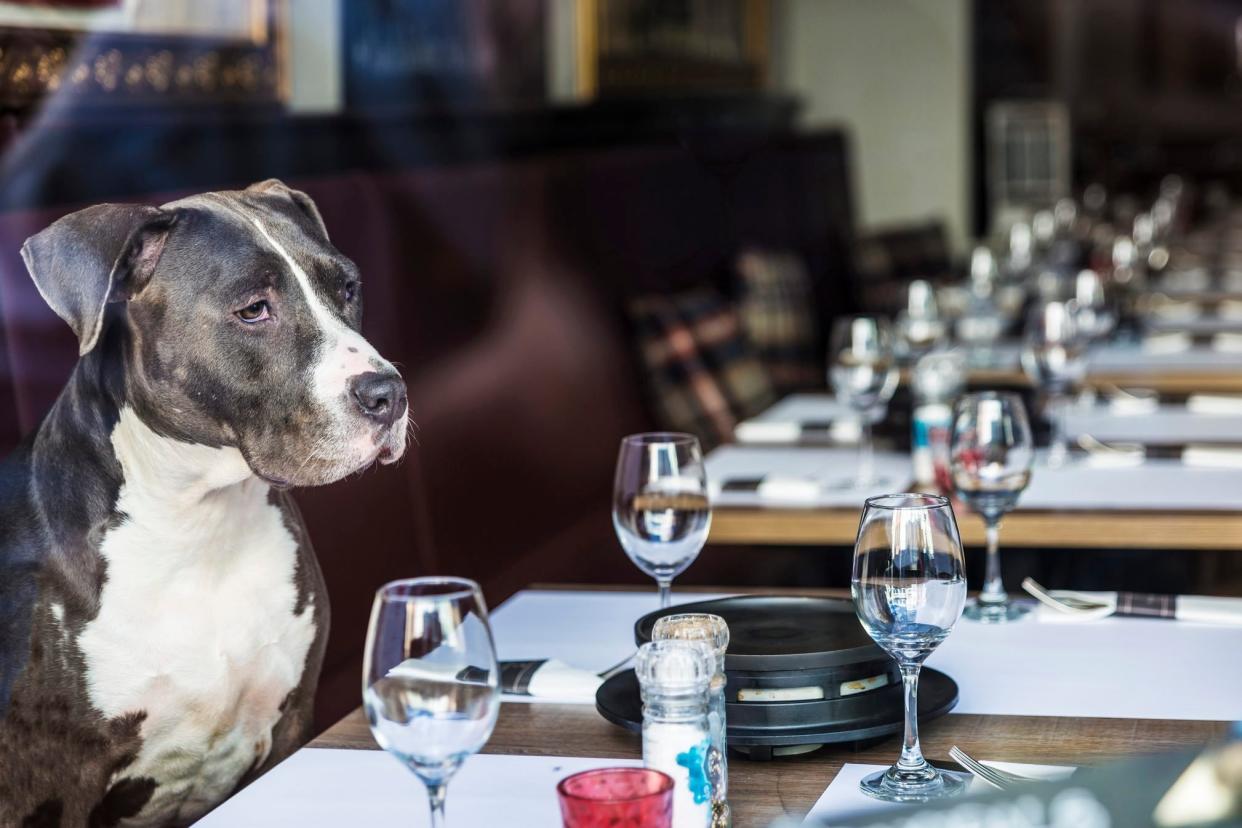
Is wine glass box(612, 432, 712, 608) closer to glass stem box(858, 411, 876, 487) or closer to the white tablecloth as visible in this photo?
the white tablecloth

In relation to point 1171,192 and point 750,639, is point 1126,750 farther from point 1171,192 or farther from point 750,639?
point 1171,192

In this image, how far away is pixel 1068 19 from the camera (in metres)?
9.37

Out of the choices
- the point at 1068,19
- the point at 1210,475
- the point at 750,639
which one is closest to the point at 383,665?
the point at 750,639

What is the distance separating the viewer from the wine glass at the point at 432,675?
962 mm

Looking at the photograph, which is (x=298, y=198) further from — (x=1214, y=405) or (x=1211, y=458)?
(x=1214, y=405)

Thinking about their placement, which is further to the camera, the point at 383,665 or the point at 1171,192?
the point at 1171,192

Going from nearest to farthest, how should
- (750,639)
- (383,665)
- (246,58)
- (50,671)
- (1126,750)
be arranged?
(383,665) < (1126,750) < (750,639) < (50,671) < (246,58)

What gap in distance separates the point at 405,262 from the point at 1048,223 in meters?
3.16

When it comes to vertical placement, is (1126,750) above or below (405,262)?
below

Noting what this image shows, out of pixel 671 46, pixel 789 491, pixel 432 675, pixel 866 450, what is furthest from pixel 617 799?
pixel 671 46

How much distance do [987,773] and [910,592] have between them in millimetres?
144

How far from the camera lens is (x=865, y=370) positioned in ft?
7.75

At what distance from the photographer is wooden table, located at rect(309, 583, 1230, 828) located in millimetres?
1191

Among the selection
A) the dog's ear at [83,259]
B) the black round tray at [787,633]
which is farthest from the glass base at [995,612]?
the dog's ear at [83,259]
